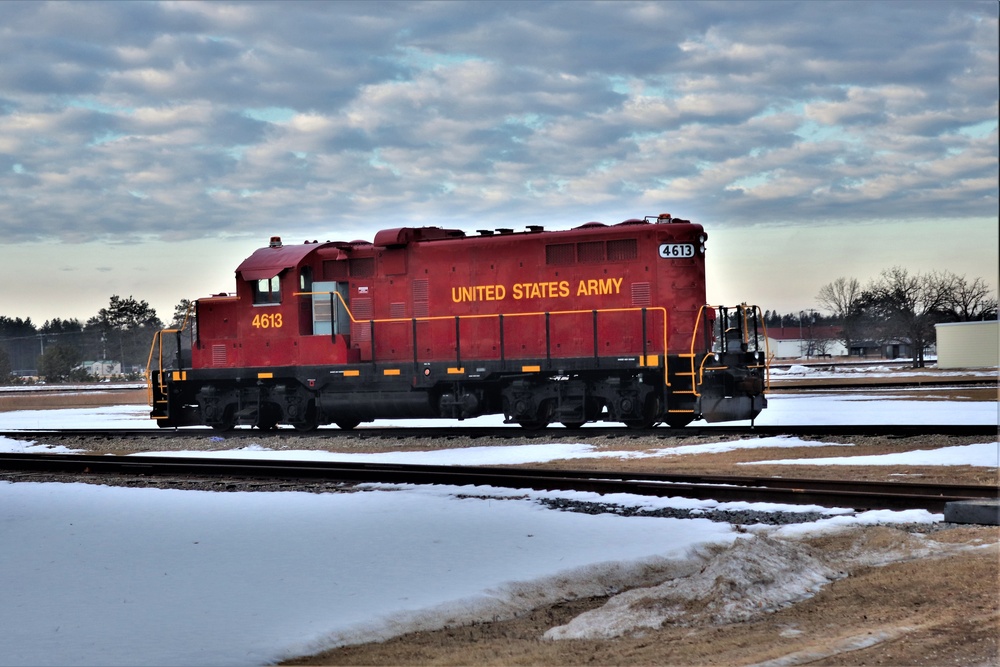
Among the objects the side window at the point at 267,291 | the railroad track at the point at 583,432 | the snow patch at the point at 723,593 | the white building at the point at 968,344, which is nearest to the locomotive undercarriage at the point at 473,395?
the railroad track at the point at 583,432

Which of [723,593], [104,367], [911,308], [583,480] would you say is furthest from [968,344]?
[104,367]

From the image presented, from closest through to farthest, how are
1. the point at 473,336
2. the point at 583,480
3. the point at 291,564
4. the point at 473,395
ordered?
the point at 291,564
the point at 583,480
the point at 473,395
the point at 473,336

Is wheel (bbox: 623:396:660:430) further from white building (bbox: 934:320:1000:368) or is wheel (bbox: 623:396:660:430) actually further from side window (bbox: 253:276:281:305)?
white building (bbox: 934:320:1000:368)

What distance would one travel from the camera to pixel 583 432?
1981cm

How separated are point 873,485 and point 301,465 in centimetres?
856

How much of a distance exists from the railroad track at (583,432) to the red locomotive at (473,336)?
0.34 meters

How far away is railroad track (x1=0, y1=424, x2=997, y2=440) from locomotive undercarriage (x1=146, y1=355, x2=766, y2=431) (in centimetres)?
30

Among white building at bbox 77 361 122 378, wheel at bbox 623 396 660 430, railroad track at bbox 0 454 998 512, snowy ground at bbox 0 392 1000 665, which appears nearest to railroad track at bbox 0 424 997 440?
wheel at bbox 623 396 660 430

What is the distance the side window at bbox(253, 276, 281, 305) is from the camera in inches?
867

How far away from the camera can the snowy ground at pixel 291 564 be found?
6.77 meters

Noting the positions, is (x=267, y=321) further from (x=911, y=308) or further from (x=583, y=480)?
(x=911, y=308)

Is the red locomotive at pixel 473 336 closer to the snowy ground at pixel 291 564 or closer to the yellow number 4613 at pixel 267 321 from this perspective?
the yellow number 4613 at pixel 267 321

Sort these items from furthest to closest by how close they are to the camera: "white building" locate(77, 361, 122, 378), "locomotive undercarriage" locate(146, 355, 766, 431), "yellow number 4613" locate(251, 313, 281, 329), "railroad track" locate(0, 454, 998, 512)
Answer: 1. "white building" locate(77, 361, 122, 378)
2. "yellow number 4613" locate(251, 313, 281, 329)
3. "locomotive undercarriage" locate(146, 355, 766, 431)
4. "railroad track" locate(0, 454, 998, 512)

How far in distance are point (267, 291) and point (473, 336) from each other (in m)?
Result: 4.85
